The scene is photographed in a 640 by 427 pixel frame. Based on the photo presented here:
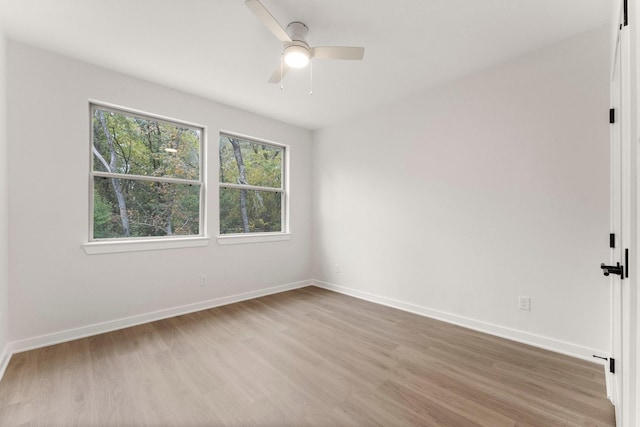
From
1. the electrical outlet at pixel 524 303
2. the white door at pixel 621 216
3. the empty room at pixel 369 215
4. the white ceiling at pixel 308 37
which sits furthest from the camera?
the electrical outlet at pixel 524 303

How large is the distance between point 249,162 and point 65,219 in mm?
2174

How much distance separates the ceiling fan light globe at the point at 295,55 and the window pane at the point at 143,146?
192 cm

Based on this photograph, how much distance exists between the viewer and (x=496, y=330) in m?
2.75

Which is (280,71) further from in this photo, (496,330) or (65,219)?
(496,330)

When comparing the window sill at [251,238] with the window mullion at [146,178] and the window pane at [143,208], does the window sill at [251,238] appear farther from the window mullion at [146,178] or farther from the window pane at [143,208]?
the window mullion at [146,178]

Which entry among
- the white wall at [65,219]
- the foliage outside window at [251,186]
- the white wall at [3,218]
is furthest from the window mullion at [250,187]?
the white wall at [3,218]

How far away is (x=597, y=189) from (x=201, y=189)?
13.0 feet

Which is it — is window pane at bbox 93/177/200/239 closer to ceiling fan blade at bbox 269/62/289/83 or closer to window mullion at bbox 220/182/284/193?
window mullion at bbox 220/182/284/193

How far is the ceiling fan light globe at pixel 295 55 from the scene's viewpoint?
2.12m

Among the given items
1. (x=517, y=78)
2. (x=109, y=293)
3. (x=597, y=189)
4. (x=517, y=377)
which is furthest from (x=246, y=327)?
(x=517, y=78)

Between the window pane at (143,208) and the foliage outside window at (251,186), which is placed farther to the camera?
the foliage outside window at (251,186)

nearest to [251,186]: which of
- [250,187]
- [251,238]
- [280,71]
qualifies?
[250,187]

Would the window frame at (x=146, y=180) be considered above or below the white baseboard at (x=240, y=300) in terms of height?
above

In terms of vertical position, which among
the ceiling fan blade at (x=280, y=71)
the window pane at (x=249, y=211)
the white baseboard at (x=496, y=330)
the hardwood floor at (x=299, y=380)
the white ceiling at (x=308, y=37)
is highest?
the white ceiling at (x=308, y=37)
